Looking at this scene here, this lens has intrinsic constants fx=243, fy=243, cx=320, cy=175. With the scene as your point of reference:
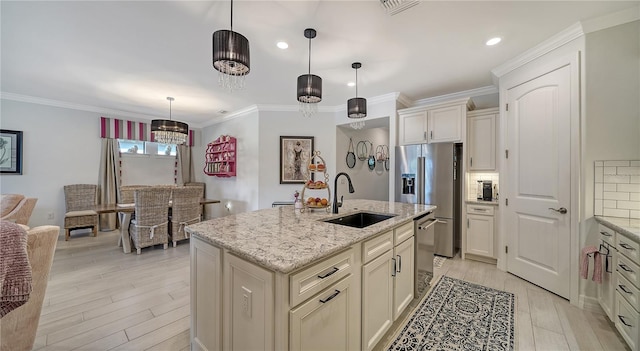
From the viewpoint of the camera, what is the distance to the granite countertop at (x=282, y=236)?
109 cm

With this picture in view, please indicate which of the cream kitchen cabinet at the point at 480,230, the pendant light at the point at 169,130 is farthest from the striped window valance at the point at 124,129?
the cream kitchen cabinet at the point at 480,230

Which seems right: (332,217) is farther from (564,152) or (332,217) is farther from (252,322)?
(564,152)

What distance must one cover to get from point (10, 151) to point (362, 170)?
20.9 feet

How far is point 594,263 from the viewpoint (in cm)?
202

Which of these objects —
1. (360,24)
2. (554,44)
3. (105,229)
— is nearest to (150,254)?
(105,229)

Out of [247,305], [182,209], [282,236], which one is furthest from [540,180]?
[182,209]

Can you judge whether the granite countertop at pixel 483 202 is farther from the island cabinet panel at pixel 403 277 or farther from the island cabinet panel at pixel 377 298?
the island cabinet panel at pixel 377 298

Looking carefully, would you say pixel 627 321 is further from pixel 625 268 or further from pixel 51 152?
pixel 51 152

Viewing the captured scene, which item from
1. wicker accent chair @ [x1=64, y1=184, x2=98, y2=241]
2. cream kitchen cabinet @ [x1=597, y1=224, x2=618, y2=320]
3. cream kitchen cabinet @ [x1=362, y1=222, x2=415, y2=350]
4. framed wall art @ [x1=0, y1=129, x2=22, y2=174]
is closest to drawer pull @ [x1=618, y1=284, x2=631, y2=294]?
cream kitchen cabinet @ [x1=597, y1=224, x2=618, y2=320]

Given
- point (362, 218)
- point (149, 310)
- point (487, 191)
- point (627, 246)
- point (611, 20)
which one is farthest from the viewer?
point (487, 191)

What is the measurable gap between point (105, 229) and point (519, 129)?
741 centimetres

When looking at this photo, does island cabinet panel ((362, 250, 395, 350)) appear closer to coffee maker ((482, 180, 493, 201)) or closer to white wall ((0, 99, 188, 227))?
coffee maker ((482, 180, 493, 201))

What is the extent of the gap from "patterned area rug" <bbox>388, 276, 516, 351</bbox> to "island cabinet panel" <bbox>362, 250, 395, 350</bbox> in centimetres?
21

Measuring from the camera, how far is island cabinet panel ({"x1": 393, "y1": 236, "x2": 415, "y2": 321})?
1.88 meters
